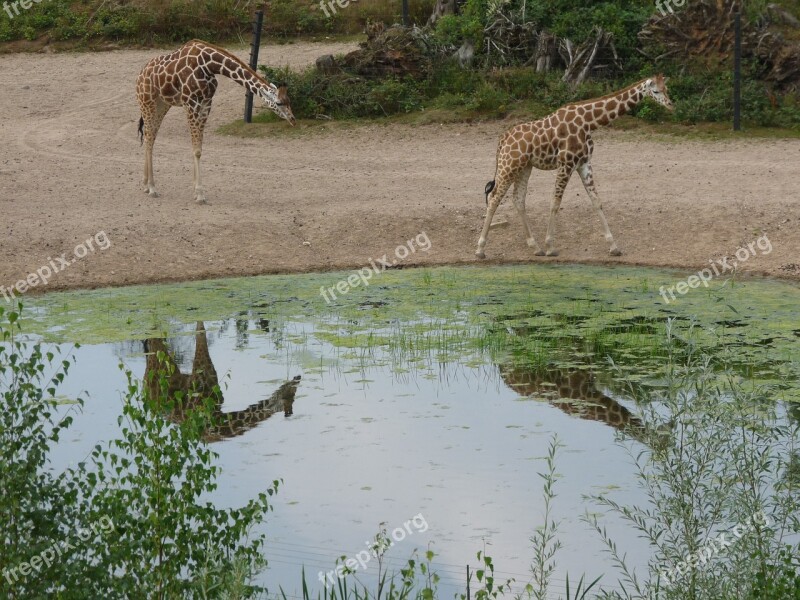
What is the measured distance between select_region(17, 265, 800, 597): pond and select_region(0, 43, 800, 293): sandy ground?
695 mm

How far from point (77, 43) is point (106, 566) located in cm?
2241

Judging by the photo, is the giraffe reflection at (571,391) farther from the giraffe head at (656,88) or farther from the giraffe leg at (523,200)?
the giraffe head at (656,88)

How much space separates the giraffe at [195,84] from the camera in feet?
56.7

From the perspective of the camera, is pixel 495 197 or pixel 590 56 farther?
pixel 590 56

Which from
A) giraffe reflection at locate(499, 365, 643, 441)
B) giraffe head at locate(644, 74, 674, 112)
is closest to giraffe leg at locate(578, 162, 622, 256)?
giraffe head at locate(644, 74, 674, 112)

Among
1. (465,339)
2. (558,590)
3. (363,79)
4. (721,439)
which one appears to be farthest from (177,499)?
(363,79)

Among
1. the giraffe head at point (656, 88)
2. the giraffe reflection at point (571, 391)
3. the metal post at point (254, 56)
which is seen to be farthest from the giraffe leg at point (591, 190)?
the metal post at point (254, 56)

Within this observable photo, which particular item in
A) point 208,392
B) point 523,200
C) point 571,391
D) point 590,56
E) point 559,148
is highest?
point 590,56

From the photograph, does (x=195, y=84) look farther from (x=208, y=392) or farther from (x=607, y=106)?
(x=208, y=392)

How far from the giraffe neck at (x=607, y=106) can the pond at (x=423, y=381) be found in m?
1.85

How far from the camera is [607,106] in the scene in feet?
51.1

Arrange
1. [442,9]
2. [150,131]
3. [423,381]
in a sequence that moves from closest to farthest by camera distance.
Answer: [423,381] < [150,131] < [442,9]

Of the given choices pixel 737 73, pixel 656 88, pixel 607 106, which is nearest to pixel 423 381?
pixel 607 106

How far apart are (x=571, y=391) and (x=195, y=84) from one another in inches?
332
